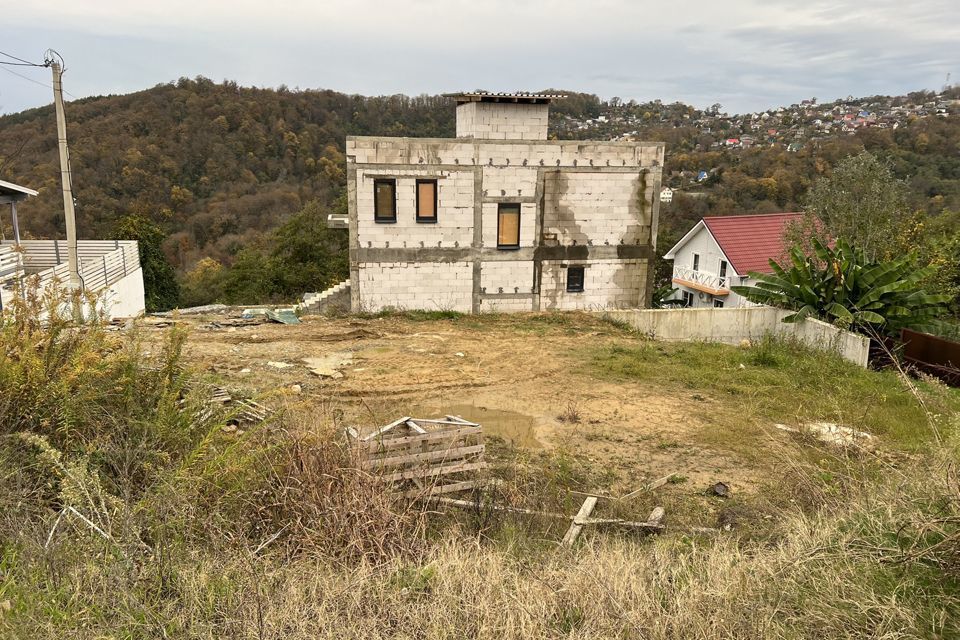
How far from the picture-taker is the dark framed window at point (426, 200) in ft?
57.4

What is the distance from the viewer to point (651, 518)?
640cm

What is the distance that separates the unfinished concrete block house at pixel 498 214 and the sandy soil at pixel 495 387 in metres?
2.54

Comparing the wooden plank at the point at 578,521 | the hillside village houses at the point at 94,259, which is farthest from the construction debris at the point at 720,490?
the hillside village houses at the point at 94,259

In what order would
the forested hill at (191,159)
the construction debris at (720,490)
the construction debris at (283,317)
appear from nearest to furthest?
the construction debris at (720,490)
the construction debris at (283,317)
the forested hill at (191,159)

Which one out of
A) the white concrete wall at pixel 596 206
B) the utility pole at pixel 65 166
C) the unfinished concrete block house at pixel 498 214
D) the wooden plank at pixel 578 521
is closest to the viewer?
the wooden plank at pixel 578 521

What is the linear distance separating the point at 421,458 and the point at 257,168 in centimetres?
5203

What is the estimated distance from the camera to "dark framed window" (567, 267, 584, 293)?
747 inches

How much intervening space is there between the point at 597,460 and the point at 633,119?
264 ft

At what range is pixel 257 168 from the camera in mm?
53156

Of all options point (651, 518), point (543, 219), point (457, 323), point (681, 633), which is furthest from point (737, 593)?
point (543, 219)

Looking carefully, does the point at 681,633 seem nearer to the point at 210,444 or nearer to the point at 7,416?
the point at 210,444

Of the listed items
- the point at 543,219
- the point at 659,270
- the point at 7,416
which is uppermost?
the point at 543,219

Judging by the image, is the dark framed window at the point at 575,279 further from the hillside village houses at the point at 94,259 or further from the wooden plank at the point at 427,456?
the hillside village houses at the point at 94,259

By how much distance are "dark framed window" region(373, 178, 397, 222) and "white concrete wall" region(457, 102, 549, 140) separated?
298cm
